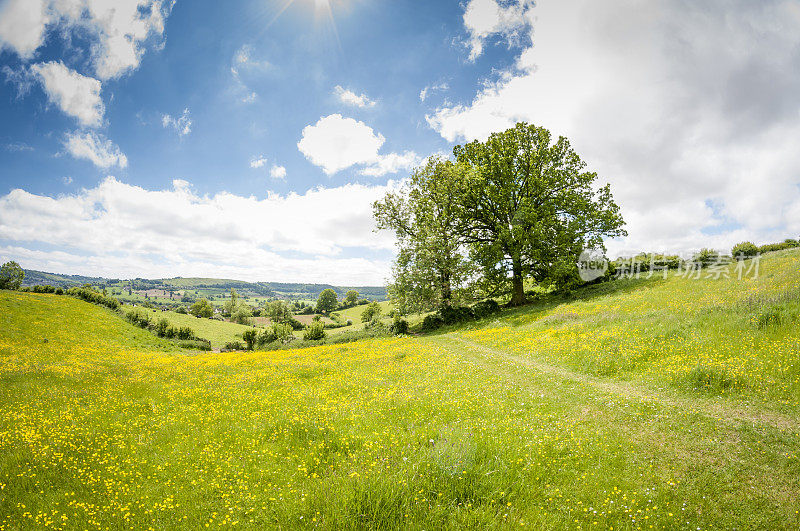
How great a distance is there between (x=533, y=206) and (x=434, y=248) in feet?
34.8

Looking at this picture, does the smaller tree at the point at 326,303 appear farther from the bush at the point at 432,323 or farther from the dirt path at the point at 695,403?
the dirt path at the point at 695,403

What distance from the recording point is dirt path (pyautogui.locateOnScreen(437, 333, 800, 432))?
773 centimetres

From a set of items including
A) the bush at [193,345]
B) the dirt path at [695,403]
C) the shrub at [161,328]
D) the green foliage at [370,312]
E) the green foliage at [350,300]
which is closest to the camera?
the dirt path at [695,403]

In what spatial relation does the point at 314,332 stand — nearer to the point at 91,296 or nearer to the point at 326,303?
the point at 91,296

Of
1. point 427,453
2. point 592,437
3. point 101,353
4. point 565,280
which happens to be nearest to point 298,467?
point 427,453

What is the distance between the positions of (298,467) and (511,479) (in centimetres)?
421

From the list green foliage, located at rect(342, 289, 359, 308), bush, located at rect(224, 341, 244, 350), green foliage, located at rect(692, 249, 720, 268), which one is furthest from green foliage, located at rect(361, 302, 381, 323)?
green foliage, located at rect(692, 249, 720, 268)

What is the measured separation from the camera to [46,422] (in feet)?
30.2

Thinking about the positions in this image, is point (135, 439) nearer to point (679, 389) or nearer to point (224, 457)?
point (224, 457)

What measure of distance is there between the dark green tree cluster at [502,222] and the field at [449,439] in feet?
49.4

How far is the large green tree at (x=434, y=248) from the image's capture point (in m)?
32.1

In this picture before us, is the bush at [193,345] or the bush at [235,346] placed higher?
the bush at [193,345]

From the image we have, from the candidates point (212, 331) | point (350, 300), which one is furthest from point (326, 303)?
point (212, 331)


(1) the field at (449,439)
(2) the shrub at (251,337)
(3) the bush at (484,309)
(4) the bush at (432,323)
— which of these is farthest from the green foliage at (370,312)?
(1) the field at (449,439)
